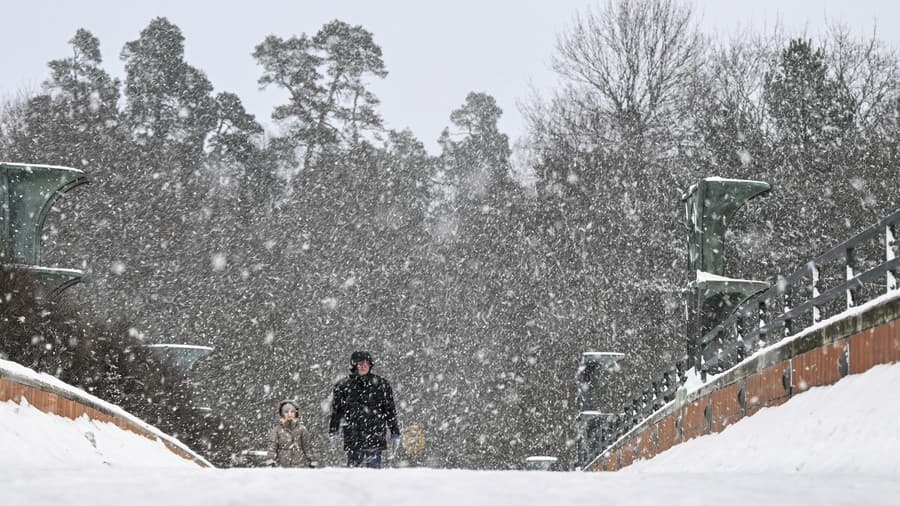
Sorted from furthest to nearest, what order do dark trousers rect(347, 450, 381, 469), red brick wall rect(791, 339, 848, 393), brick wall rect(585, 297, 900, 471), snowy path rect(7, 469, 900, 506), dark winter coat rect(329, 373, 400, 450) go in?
1. dark trousers rect(347, 450, 381, 469)
2. dark winter coat rect(329, 373, 400, 450)
3. red brick wall rect(791, 339, 848, 393)
4. brick wall rect(585, 297, 900, 471)
5. snowy path rect(7, 469, 900, 506)

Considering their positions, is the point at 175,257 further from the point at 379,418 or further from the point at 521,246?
the point at 379,418

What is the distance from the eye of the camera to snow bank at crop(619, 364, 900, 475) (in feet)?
26.5

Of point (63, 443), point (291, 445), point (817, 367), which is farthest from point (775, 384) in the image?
point (63, 443)

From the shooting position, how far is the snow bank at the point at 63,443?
905 centimetres

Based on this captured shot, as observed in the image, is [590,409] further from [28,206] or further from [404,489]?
[404,489]

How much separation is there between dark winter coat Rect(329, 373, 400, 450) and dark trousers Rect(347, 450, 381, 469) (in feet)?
0.16

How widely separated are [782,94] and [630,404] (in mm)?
16029

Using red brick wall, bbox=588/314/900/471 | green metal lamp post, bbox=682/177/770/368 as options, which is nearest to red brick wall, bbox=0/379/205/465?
red brick wall, bbox=588/314/900/471

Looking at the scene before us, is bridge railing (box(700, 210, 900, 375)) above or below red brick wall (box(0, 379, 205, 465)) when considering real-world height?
above

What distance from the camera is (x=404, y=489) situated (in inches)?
226

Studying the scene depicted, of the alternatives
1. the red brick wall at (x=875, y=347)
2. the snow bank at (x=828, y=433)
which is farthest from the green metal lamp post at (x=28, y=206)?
the red brick wall at (x=875, y=347)

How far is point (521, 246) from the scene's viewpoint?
42.0 meters

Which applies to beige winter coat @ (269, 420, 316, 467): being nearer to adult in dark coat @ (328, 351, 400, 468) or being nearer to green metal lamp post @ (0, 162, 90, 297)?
adult in dark coat @ (328, 351, 400, 468)

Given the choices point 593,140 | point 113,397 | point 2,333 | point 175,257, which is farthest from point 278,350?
point 2,333
